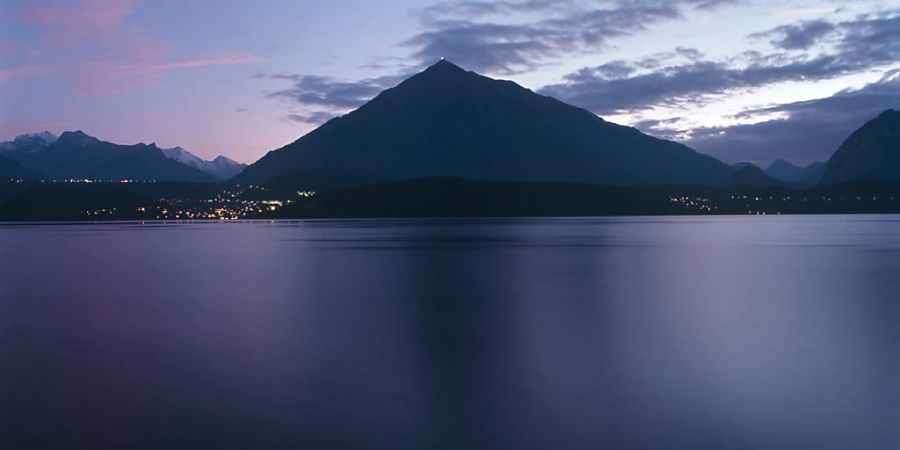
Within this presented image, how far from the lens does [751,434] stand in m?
12.5

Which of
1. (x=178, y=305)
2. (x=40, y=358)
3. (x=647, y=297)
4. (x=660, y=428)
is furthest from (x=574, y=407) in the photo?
(x=178, y=305)

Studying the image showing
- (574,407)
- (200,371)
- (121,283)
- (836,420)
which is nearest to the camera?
(836,420)

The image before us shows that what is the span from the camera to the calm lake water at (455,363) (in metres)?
13.0

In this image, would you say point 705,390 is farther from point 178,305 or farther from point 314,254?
point 314,254

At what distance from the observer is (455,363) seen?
18.5 metres

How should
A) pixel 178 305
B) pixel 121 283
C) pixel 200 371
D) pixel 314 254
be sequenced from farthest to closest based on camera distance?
pixel 314 254 → pixel 121 283 → pixel 178 305 → pixel 200 371

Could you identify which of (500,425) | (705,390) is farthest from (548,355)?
(500,425)

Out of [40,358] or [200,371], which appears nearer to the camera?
[200,371]

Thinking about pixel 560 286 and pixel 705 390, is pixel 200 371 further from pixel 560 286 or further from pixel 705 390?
pixel 560 286

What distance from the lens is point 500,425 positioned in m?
13.2

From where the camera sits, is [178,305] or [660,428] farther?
[178,305]

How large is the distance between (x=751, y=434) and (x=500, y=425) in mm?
4311

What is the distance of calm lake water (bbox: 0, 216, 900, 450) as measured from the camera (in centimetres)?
1297

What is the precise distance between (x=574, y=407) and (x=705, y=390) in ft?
10.7
